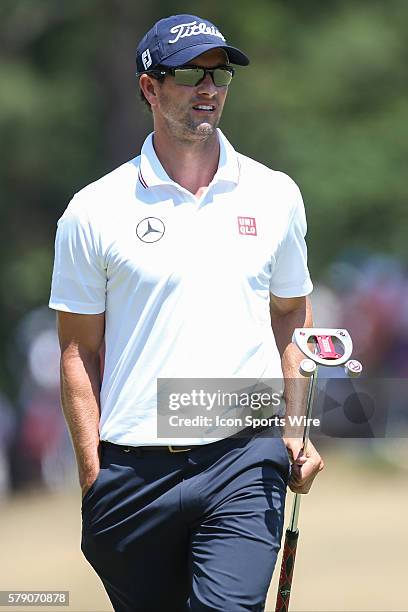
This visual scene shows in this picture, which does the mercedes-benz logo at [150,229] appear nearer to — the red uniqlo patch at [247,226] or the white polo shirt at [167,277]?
the white polo shirt at [167,277]

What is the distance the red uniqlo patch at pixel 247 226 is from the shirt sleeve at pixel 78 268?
18.0 inches

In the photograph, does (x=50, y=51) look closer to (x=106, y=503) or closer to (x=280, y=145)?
(x=280, y=145)

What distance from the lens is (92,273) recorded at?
4410mm

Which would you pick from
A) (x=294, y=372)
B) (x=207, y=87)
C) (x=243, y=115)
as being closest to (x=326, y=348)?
(x=294, y=372)

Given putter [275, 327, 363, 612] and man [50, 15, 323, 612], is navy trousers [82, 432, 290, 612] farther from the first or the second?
putter [275, 327, 363, 612]

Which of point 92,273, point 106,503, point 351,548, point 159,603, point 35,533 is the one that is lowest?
point 35,533

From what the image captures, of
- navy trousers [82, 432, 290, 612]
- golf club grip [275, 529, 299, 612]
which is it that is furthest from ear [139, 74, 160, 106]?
golf club grip [275, 529, 299, 612]

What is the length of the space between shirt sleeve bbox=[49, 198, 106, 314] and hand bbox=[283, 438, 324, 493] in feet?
2.54

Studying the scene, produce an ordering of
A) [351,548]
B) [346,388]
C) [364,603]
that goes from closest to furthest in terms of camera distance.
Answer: [346,388] → [364,603] → [351,548]

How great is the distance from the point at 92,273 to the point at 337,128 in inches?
718

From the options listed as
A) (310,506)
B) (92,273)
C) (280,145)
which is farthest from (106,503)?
(280,145)

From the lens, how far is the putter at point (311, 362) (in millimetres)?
4262

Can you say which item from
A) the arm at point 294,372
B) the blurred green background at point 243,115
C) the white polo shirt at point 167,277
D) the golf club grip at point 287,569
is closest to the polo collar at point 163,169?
the white polo shirt at point 167,277

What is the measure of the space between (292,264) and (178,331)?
52cm
